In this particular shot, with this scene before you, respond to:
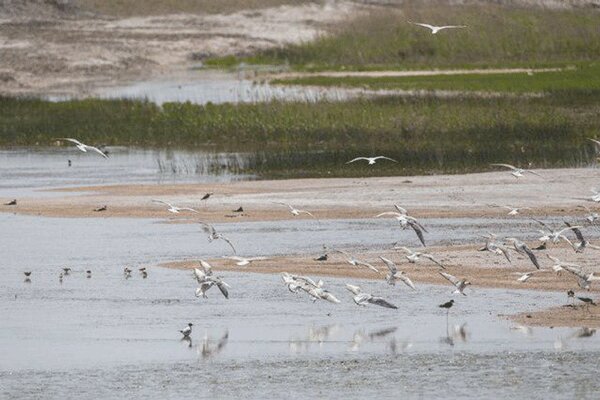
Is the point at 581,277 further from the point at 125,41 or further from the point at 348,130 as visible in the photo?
the point at 125,41

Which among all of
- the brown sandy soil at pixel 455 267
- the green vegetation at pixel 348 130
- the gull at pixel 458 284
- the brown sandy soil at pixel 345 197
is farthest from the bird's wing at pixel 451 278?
the green vegetation at pixel 348 130

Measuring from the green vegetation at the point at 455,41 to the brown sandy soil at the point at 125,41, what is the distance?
8.02 feet

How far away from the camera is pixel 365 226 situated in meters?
33.4

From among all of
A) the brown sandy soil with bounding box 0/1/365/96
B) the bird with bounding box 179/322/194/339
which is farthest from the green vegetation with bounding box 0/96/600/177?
the bird with bounding box 179/322/194/339

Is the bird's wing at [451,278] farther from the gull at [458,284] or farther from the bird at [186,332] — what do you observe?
the bird at [186,332]

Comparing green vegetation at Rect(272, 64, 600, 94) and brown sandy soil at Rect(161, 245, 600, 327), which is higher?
brown sandy soil at Rect(161, 245, 600, 327)

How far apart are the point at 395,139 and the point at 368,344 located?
2506 centimetres

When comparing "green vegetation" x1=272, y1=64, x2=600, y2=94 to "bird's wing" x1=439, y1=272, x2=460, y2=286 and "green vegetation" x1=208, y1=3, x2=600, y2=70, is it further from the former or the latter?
"bird's wing" x1=439, y1=272, x2=460, y2=286

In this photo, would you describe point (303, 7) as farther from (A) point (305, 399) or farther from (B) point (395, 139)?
(A) point (305, 399)

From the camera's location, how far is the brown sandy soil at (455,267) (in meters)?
26.1

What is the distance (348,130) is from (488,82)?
987 cm

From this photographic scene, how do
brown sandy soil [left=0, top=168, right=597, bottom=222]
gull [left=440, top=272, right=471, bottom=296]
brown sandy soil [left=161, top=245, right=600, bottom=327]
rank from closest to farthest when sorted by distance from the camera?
gull [left=440, top=272, right=471, bottom=296]
brown sandy soil [left=161, top=245, right=600, bottom=327]
brown sandy soil [left=0, top=168, right=597, bottom=222]

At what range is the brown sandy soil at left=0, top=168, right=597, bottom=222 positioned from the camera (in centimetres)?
3522

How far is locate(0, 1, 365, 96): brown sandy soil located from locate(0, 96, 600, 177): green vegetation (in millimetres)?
10717
